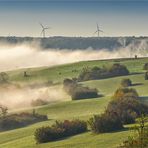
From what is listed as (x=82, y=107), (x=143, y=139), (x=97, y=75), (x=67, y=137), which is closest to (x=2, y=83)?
(x=97, y=75)

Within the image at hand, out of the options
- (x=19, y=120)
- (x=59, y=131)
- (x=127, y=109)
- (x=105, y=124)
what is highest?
(x=127, y=109)

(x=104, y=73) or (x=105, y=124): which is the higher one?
(x=104, y=73)

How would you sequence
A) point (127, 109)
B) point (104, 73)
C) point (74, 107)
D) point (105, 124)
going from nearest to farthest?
point (105, 124)
point (127, 109)
point (74, 107)
point (104, 73)

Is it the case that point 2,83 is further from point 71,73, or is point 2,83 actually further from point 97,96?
point 97,96

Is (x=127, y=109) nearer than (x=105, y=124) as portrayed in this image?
No

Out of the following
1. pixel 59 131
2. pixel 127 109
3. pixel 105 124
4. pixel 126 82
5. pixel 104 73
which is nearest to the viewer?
pixel 105 124

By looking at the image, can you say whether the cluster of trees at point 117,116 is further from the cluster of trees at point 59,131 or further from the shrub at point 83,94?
the shrub at point 83,94

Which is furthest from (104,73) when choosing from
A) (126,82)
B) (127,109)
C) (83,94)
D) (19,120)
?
(127,109)

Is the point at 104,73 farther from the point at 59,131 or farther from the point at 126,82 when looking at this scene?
the point at 59,131
